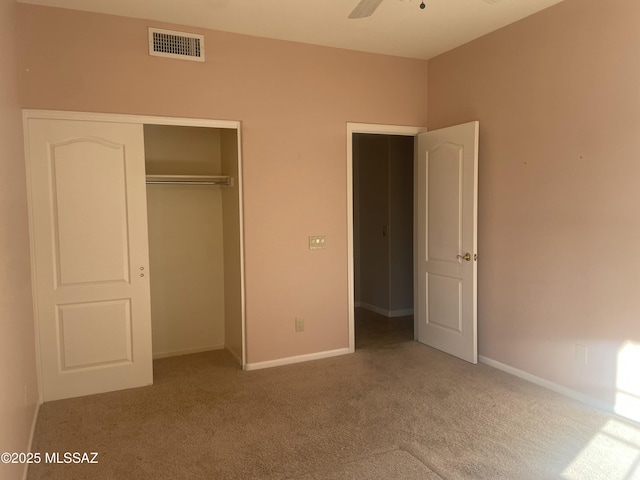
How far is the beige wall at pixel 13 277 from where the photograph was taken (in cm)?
206

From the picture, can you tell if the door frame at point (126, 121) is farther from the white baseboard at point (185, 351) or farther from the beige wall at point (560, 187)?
the beige wall at point (560, 187)

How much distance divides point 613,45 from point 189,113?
3.09 m

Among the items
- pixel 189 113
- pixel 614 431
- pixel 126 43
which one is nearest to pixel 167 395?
pixel 189 113

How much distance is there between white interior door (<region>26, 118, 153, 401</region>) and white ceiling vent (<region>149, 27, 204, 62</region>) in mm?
664

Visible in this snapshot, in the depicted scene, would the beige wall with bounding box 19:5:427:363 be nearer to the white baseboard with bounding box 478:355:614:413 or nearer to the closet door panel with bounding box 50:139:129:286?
the closet door panel with bounding box 50:139:129:286

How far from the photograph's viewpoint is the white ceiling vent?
3619 millimetres

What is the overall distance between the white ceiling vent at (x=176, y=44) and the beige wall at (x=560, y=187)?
2.36 metres

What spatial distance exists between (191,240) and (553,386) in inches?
134

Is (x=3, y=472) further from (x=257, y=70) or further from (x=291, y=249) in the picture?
(x=257, y=70)

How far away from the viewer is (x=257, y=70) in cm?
398

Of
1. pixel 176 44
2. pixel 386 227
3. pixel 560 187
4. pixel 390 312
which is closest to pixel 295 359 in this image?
pixel 390 312

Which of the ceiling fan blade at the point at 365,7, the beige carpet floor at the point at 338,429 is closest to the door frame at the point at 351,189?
the beige carpet floor at the point at 338,429

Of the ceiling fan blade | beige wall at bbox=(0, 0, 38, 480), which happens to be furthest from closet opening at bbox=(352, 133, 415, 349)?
beige wall at bbox=(0, 0, 38, 480)

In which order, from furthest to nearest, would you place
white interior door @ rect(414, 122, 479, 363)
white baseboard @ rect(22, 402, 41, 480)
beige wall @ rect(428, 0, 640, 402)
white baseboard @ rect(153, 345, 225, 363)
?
white baseboard @ rect(153, 345, 225, 363)
white interior door @ rect(414, 122, 479, 363)
beige wall @ rect(428, 0, 640, 402)
white baseboard @ rect(22, 402, 41, 480)
